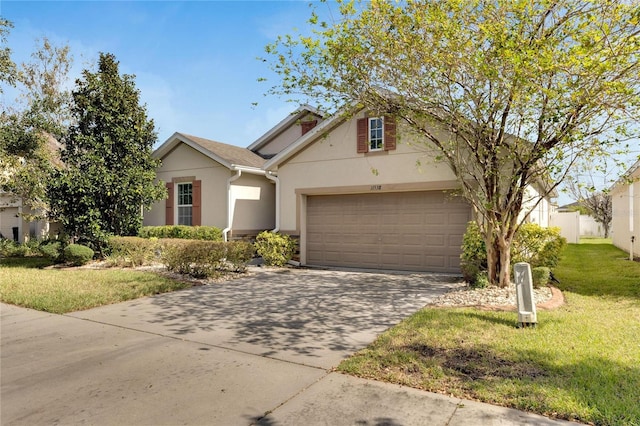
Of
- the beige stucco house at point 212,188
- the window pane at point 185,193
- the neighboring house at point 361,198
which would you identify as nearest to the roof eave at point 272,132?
the beige stucco house at point 212,188

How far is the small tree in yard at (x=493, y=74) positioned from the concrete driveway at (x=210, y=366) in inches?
133

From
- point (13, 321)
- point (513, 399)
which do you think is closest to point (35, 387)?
point (13, 321)

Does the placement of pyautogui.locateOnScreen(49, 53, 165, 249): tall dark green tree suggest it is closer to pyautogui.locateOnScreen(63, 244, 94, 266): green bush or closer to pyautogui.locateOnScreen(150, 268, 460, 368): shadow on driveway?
pyautogui.locateOnScreen(63, 244, 94, 266): green bush

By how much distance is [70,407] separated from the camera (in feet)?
11.8

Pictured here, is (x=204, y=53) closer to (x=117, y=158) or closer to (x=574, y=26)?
(x=117, y=158)

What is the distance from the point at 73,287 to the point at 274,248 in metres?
5.69

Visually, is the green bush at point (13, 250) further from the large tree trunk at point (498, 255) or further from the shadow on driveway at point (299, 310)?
the large tree trunk at point (498, 255)

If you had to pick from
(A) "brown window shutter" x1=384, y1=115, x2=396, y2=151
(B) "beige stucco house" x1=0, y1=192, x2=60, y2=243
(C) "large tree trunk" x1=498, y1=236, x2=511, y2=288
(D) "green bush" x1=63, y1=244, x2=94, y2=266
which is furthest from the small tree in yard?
(B) "beige stucco house" x1=0, y1=192, x2=60, y2=243

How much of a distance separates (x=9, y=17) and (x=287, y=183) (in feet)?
33.1

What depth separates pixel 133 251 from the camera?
1247cm

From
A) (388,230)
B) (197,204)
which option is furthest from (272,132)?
(388,230)

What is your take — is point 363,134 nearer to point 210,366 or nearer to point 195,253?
point 195,253

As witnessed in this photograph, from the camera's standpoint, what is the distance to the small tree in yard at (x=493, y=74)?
5953mm

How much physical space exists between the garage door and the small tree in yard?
8.57ft
